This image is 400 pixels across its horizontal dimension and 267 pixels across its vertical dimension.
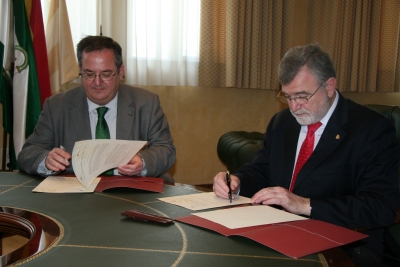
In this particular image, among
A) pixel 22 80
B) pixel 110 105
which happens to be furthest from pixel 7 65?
pixel 110 105

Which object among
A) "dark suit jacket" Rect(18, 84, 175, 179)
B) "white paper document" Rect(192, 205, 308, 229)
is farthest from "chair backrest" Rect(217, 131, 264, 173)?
"white paper document" Rect(192, 205, 308, 229)

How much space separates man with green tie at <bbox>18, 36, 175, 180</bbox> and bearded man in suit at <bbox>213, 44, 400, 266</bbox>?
Result: 0.70m

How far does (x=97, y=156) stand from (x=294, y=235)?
987mm

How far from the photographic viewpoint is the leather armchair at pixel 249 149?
2023 mm

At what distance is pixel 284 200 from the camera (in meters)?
1.67

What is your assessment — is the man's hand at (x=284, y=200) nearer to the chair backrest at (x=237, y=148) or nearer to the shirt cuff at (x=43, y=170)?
the shirt cuff at (x=43, y=170)

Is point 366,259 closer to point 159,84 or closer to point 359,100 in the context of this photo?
point 159,84

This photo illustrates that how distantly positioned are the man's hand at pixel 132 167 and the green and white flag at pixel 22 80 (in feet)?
6.14

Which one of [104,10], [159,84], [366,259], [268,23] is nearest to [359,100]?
[268,23]

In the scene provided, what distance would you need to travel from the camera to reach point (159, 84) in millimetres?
4645

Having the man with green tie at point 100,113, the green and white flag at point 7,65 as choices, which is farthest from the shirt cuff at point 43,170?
the green and white flag at point 7,65

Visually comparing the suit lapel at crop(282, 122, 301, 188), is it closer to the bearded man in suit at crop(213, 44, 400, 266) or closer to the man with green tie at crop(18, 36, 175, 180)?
the bearded man in suit at crop(213, 44, 400, 266)

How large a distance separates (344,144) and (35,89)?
2735 millimetres

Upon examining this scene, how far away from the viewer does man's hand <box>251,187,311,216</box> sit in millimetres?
1676
